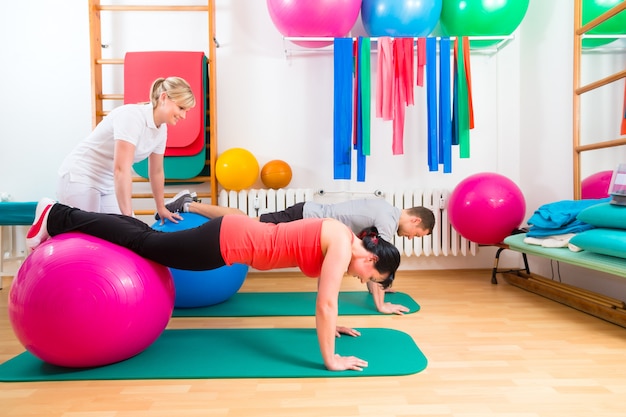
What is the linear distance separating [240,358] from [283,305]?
3.24ft

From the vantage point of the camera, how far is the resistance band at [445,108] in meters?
3.65

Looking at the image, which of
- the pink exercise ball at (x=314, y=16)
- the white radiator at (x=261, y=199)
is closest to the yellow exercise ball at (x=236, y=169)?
the white radiator at (x=261, y=199)

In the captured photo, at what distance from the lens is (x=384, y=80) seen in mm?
3623

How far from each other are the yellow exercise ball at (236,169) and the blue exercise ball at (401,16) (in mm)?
1471

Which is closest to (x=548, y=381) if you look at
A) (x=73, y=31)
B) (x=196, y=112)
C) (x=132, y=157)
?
(x=132, y=157)

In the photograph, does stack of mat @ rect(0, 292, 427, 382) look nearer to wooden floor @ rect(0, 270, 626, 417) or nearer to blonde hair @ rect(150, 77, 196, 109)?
wooden floor @ rect(0, 270, 626, 417)

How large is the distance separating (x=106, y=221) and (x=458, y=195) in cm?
258

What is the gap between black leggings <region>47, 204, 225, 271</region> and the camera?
184 cm

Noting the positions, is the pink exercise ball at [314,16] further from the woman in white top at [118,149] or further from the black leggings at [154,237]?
the black leggings at [154,237]

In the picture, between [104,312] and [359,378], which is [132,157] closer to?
[104,312]

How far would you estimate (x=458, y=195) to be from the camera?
351 cm

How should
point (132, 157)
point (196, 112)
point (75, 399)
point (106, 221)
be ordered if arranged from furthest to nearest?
point (196, 112) → point (132, 157) → point (106, 221) → point (75, 399)

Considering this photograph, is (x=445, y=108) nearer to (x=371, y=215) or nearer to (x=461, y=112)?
(x=461, y=112)

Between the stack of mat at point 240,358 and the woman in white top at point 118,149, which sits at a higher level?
the woman in white top at point 118,149
